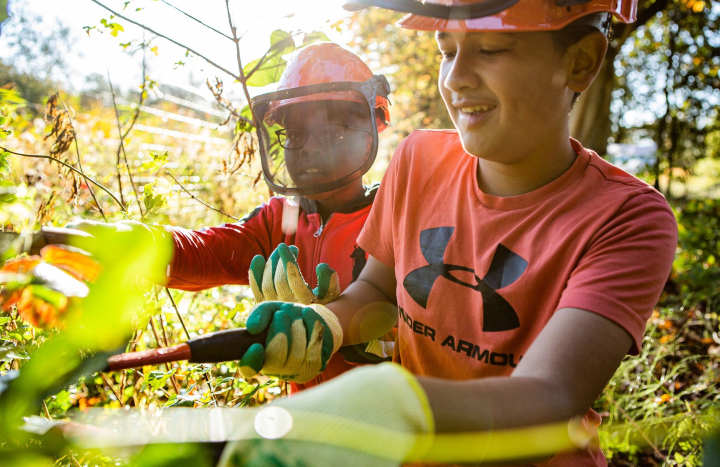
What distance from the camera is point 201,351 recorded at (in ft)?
3.37

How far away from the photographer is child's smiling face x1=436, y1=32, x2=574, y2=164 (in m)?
1.20

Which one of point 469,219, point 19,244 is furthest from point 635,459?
point 19,244

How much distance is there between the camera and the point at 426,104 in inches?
361

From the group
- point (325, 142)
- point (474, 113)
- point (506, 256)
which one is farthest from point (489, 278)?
point (325, 142)

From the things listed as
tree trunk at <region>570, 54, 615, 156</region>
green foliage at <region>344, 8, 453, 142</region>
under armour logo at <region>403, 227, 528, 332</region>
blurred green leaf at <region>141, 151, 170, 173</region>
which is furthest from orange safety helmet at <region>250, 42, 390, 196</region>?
green foliage at <region>344, 8, 453, 142</region>

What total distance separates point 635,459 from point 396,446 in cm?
280

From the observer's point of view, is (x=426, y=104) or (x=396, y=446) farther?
(x=426, y=104)

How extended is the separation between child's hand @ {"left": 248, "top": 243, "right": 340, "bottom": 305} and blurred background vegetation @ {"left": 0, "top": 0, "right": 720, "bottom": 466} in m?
0.37

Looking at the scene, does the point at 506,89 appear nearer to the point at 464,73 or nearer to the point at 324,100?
the point at 464,73

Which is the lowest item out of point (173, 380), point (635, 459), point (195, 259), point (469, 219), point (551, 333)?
point (635, 459)

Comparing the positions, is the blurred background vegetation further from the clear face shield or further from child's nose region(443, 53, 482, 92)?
child's nose region(443, 53, 482, 92)

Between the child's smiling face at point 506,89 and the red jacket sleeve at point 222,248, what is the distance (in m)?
1.18

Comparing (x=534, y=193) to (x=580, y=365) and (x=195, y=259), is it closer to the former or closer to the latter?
(x=580, y=365)

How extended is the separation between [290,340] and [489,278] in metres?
0.51
